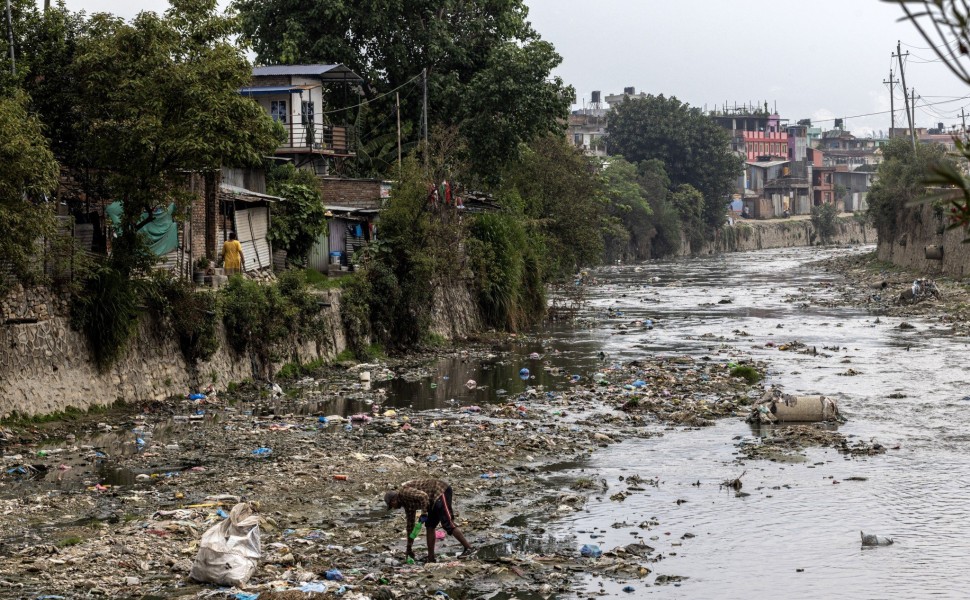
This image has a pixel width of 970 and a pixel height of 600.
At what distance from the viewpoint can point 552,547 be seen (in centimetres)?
1149

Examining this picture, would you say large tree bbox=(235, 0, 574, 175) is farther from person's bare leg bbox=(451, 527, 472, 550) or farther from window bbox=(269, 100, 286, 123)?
person's bare leg bbox=(451, 527, 472, 550)

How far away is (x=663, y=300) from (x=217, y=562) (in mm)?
36609

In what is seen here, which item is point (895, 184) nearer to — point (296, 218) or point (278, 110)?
point (278, 110)

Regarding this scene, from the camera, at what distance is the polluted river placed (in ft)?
34.0

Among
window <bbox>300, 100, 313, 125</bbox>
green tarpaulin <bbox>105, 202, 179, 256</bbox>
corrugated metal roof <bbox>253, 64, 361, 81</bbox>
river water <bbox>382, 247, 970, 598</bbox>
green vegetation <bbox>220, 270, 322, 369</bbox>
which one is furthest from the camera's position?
window <bbox>300, 100, 313, 125</bbox>

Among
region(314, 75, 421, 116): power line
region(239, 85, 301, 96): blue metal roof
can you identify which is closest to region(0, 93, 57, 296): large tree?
region(239, 85, 301, 96): blue metal roof

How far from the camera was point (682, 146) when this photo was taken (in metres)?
91.4

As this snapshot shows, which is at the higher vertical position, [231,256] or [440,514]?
[231,256]

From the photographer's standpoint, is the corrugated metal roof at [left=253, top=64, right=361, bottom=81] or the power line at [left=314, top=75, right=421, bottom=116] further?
the power line at [left=314, top=75, right=421, bottom=116]

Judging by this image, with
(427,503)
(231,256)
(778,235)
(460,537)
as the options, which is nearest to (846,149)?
(778,235)

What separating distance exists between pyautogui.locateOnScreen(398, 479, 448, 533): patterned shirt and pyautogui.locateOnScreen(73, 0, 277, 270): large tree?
8.95 meters

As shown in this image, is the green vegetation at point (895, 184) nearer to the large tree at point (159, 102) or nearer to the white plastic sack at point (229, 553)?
the large tree at point (159, 102)

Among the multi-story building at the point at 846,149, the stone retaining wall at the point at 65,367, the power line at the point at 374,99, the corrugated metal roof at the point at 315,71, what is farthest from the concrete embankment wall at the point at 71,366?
the multi-story building at the point at 846,149

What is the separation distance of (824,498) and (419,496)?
18.9 ft
